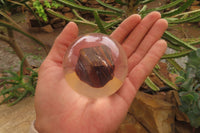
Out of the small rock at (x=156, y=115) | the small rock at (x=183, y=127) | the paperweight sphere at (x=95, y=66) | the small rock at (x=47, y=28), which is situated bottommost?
the small rock at (x=47, y=28)

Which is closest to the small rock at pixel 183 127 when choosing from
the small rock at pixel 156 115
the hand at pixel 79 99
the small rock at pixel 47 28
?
the small rock at pixel 156 115

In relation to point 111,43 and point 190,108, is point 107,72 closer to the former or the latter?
point 111,43

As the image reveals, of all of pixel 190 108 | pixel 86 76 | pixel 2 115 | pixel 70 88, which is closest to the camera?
pixel 86 76

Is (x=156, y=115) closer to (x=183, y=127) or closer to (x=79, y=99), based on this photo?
(x=183, y=127)

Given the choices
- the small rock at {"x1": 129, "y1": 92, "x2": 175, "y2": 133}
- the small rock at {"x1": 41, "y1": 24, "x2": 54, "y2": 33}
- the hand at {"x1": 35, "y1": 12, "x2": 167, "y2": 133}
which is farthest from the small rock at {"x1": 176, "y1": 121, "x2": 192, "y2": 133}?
the small rock at {"x1": 41, "y1": 24, "x2": 54, "y2": 33}

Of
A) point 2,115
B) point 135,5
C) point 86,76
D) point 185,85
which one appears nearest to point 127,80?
point 86,76

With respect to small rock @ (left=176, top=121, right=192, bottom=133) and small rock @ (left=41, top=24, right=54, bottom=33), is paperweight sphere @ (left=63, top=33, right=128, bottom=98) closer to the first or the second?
small rock @ (left=176, top=121, right=192, bottom=133)

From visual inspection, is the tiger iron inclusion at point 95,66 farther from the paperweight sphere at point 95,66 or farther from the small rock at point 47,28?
the small rock at point 47,28
